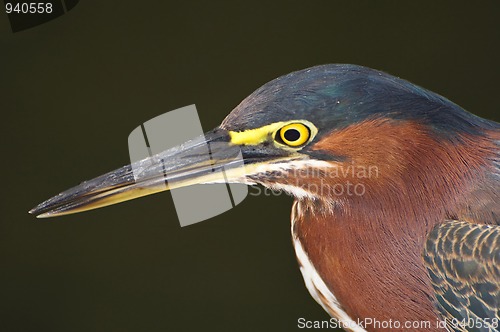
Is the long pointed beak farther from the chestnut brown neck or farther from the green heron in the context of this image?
the chestnut brown neck

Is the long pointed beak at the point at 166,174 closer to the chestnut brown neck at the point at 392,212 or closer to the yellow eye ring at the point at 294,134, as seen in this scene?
the yellow eye ring at the point at 294,134

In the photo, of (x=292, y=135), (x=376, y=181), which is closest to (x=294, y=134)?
(x=292, y=135)

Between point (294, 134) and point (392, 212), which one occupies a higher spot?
point (294, 134)

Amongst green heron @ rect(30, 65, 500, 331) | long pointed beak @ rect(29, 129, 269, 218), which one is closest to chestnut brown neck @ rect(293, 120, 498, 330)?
green heron @ rect(30, 65, 500, 331)

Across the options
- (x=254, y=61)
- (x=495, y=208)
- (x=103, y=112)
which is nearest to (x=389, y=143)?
(x=495, y=208)

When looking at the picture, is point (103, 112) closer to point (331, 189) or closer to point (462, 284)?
point (331, 189)

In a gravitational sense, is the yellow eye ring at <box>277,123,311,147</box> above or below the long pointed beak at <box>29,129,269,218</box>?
above

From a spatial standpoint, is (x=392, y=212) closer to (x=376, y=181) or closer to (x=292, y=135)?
(x=376, y=181)

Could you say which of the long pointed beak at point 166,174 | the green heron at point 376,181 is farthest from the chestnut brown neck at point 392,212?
the long pointed beak at point 166,174
